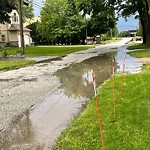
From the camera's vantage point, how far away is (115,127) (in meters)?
6.93

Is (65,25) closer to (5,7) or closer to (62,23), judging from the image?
(62,23)

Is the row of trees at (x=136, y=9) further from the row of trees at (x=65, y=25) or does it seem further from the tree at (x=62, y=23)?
the tree at (x=62, y=23)

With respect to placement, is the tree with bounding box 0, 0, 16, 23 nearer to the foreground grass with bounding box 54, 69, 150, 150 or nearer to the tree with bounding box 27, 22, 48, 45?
the tree with bounding box 27, 22, 48, 45

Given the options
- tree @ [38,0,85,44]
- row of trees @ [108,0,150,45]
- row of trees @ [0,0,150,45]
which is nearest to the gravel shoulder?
row of trees @ [108,0,150,45]

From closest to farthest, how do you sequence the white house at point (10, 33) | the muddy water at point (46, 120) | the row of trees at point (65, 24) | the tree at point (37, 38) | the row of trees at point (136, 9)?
the muddy water at point (46, 120) → the row of trees at point (136, 9) → the white house at point (10, 33) → the row of trees at point (65, 24) → the tree at point (37, 38)

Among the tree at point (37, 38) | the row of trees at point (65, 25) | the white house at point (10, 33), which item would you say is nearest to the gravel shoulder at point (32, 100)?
the white house at point (10, 33)

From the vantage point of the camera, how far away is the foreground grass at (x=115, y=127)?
6.00 meters

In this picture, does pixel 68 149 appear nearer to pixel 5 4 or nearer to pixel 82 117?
pixel 82 117

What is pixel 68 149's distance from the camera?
19.5ft

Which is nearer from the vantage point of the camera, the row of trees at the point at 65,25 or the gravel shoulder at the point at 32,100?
the gravel shoulder at the point at 32,100

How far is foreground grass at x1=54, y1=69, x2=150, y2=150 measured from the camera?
6004 mm

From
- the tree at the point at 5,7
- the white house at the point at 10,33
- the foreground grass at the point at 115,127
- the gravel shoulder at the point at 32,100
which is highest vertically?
the tree at the point at 5,7

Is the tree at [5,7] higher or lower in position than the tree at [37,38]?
higher

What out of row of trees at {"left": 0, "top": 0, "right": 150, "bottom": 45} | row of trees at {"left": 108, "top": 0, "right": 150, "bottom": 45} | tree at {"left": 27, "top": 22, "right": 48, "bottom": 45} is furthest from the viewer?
tree at {"left": 27, "top": 22, "right": 48, "bottom": 45}
